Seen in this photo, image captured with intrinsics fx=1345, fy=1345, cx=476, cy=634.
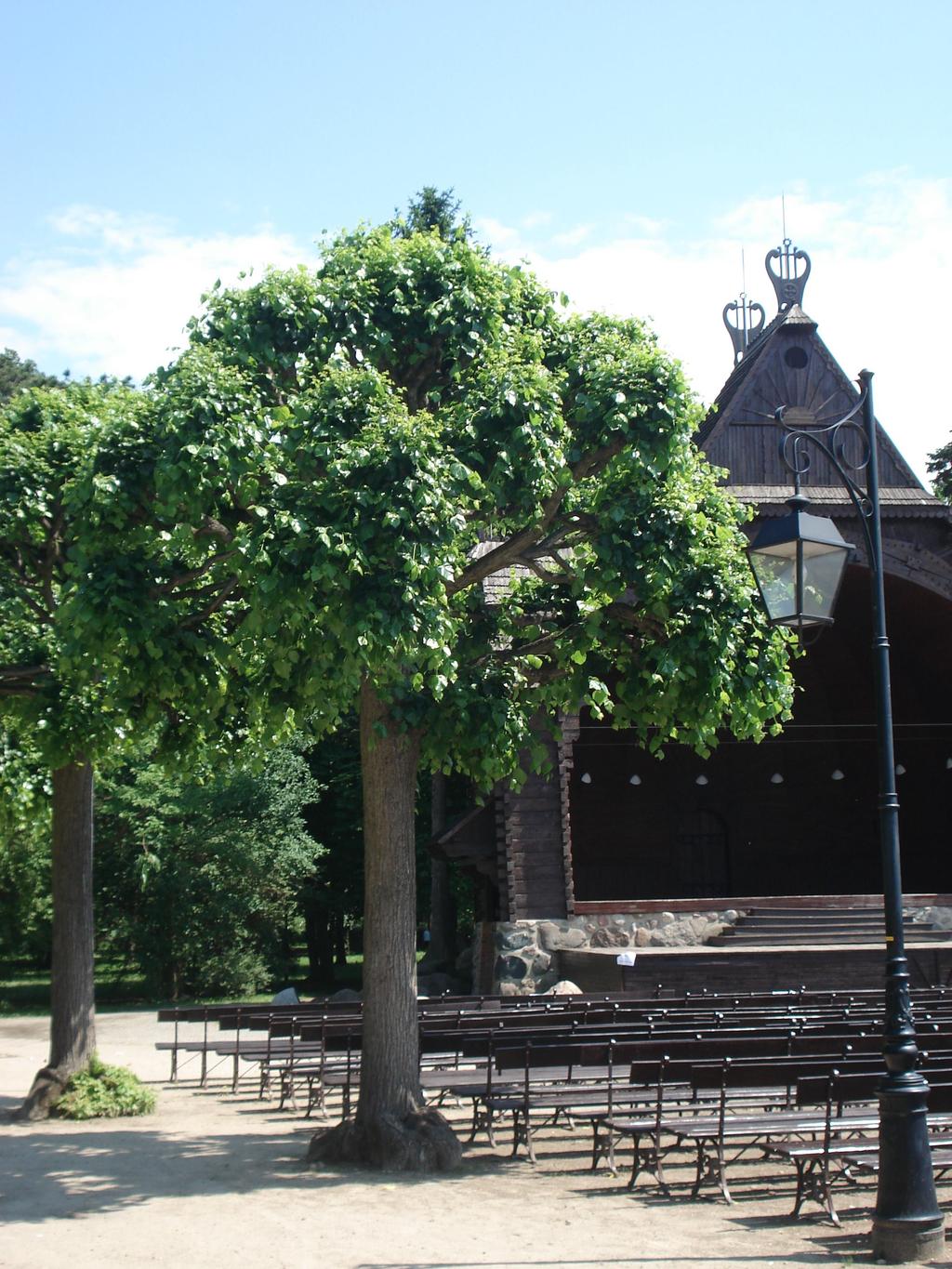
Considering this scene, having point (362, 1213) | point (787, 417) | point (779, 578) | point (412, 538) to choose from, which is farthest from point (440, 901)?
point (779, 578)

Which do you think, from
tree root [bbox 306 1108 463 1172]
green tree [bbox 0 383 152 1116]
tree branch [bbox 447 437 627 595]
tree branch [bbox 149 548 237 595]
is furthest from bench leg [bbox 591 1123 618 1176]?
green tree [bbox 0 383 152 1116]

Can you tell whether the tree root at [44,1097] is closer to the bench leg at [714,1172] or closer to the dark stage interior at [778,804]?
the bench leg at [714,1172]

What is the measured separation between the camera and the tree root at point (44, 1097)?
12.6 m

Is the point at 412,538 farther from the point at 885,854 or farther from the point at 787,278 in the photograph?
the point at 787,278

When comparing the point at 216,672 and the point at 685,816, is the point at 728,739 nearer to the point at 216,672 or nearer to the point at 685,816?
the point at 685,816

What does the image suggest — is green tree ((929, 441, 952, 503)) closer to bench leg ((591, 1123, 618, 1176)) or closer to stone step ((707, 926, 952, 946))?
stone step ((707, 926, 952, 946))

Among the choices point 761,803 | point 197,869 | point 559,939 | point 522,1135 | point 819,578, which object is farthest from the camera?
point 761,803

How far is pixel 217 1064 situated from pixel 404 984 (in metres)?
7.98

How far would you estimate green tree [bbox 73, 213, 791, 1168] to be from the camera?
904 centimetres

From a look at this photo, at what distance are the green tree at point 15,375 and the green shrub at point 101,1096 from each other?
27.8 metres

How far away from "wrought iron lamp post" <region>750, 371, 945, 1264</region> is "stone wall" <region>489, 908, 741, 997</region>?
14.5 m

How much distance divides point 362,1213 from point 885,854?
3.95 m

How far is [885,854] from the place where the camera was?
7918mm

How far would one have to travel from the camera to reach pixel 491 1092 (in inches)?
408
